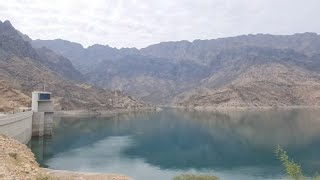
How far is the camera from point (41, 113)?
92375 millimetres

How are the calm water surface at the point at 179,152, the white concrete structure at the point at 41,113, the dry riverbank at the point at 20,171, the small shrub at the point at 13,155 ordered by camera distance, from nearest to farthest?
the dry riverbank at the point at 20,171, the small shrub at the point at 13,155, the calm water surface at the point at 179,152, the white concrete structure at the point at 41,113

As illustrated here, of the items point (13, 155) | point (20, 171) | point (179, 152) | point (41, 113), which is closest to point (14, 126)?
point (13, 155)

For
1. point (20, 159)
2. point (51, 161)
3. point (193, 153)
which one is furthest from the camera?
point (193, 153)

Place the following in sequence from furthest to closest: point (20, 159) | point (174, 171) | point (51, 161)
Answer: point (51, 161), point (174, 171), point (20, 159)

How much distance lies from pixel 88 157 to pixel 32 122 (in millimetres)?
26586

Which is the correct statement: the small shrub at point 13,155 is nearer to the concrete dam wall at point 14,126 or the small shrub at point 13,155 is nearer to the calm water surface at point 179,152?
the concrete dam wall at point 14,126

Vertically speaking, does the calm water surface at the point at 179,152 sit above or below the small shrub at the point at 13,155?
below

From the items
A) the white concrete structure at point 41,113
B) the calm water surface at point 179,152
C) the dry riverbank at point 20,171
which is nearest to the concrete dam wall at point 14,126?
the calm water surface at point 179,152

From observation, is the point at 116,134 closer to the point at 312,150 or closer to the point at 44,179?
the point at 312,150

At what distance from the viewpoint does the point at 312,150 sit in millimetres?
80812

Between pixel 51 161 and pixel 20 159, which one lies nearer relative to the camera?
pixel 20 159

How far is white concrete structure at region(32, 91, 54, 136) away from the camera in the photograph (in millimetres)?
91625

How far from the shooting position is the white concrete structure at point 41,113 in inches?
3607

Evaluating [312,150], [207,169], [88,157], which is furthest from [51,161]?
[312,150]
